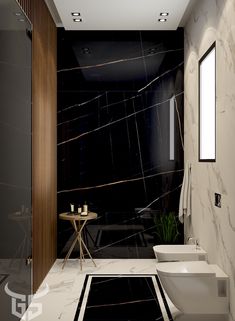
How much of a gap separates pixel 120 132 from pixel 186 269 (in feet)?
7.77

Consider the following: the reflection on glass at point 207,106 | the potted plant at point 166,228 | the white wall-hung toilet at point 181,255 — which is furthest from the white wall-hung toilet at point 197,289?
the potted plant at point 166,228

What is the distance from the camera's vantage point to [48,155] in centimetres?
439

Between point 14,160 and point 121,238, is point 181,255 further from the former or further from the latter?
point 14,160

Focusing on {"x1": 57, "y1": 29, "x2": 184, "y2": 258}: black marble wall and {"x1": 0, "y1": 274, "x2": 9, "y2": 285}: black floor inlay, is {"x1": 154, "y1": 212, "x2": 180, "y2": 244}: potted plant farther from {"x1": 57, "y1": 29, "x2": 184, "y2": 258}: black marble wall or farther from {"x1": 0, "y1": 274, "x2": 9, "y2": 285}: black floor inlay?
{"x1": 0, "y1": 274, "x2": 9, "y2": 285}: black floor inlay

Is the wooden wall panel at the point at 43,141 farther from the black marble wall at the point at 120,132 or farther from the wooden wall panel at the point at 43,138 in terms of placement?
the black marble wall at the point at 120,132

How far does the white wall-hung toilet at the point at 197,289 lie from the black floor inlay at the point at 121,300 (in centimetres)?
30

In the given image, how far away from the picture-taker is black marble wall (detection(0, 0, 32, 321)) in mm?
2500

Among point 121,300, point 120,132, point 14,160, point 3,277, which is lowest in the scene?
point 121,300

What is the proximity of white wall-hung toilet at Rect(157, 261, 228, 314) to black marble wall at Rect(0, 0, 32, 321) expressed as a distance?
108 centimetres

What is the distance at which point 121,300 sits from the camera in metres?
3.55

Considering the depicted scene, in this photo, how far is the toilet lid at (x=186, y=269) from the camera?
2896 mm

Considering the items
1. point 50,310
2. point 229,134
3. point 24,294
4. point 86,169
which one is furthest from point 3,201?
point 86,169

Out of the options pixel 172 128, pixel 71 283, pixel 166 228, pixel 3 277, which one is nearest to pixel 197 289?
pixel 3 277

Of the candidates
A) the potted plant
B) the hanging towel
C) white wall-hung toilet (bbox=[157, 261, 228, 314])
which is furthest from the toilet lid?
the potted plant
